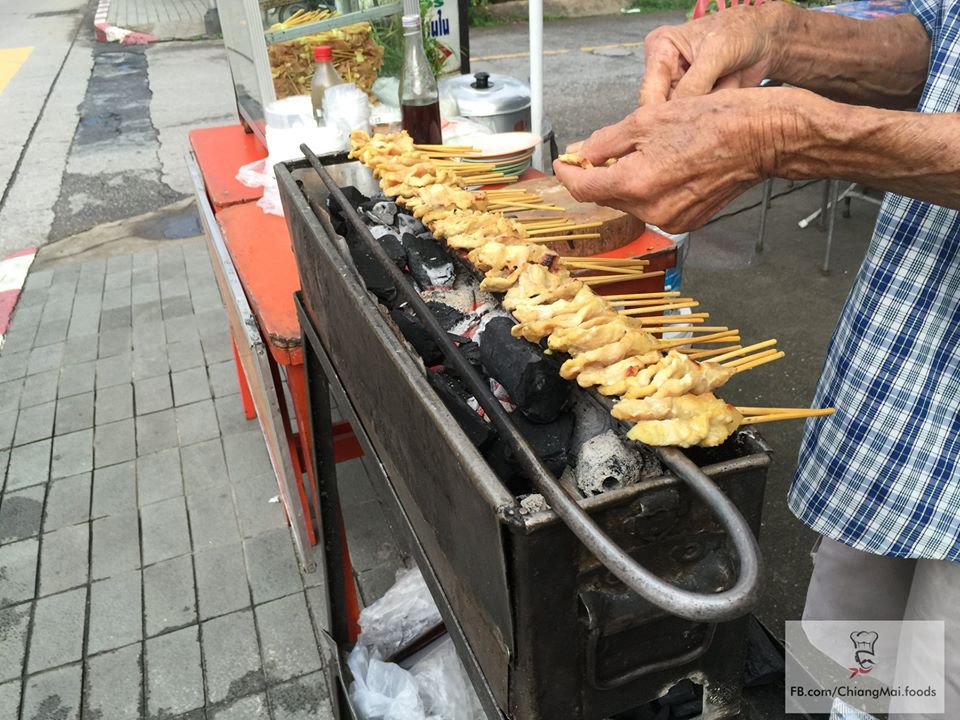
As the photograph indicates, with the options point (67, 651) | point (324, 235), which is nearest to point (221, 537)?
point (67, 651)

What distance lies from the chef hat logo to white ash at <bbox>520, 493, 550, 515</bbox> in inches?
68.7

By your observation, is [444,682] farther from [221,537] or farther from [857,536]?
[221,537]

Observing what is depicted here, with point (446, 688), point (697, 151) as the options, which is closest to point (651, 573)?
point (697, 151)

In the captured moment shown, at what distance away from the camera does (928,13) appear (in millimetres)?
1748

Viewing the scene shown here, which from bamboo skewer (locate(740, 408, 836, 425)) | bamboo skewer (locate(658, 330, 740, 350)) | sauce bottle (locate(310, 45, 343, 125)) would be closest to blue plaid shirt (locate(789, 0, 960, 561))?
bamboo skewer (locate(658, 330, 740, 350))

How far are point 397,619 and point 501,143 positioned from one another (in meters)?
1.96

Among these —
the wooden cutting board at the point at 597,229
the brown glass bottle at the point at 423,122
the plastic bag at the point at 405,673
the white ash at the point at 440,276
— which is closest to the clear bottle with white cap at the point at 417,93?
the brown glass bottle at the point at 423,122

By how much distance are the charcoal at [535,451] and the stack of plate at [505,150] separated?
184 cm

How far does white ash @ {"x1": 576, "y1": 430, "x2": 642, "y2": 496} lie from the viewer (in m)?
1.16

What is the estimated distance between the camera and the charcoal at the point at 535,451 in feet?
3.97

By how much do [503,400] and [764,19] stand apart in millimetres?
1083

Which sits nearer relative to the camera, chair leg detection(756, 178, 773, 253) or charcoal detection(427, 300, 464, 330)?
charcoal detection(427, 300, 464, 330)

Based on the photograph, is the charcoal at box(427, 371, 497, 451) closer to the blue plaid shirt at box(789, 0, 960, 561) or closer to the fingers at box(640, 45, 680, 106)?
the fingers at box(640, 45, 680, 106)

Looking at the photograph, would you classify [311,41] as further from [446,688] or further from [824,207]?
[824,207]
